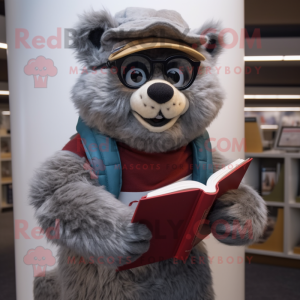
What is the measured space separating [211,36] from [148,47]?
238 mm

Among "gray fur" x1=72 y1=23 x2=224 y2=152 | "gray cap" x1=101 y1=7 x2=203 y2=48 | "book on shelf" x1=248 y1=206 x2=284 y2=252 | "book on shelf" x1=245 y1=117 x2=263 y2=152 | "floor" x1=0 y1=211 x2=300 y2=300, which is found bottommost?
"floor" x1=0 y1=211 x2=300 y2=300

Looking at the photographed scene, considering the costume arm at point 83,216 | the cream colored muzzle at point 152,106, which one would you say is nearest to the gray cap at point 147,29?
the cream colored muzzle at point 152,106

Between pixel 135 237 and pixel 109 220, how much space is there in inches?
2.8

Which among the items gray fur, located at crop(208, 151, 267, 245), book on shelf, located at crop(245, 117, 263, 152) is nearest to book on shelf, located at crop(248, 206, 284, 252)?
book on shelf, located at crop(245, 117, 263, 152)

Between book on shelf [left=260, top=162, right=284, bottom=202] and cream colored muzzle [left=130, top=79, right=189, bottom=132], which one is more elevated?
cream colored muzzle [left=130, top=79, right=189, bottom=132]

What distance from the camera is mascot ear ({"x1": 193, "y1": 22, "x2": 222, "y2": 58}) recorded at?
3.09 ft

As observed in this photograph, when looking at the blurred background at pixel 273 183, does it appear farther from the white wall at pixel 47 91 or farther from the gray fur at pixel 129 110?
the gray fur at pixel 129 110

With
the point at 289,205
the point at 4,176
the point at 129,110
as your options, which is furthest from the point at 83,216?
the point at 4,176

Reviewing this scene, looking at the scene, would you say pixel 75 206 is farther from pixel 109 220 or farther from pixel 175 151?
pixel 175 151

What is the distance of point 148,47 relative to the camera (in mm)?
801

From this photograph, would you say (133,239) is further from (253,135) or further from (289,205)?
(253,135)

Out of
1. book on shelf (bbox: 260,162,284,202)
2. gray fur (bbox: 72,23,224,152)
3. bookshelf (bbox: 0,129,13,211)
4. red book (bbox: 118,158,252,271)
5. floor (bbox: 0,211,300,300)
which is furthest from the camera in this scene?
bookshelf (bbox: 0,129,13,211)

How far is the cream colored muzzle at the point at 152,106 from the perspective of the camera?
797mm

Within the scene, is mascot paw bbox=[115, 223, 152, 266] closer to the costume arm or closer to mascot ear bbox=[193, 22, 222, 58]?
the costume arm
